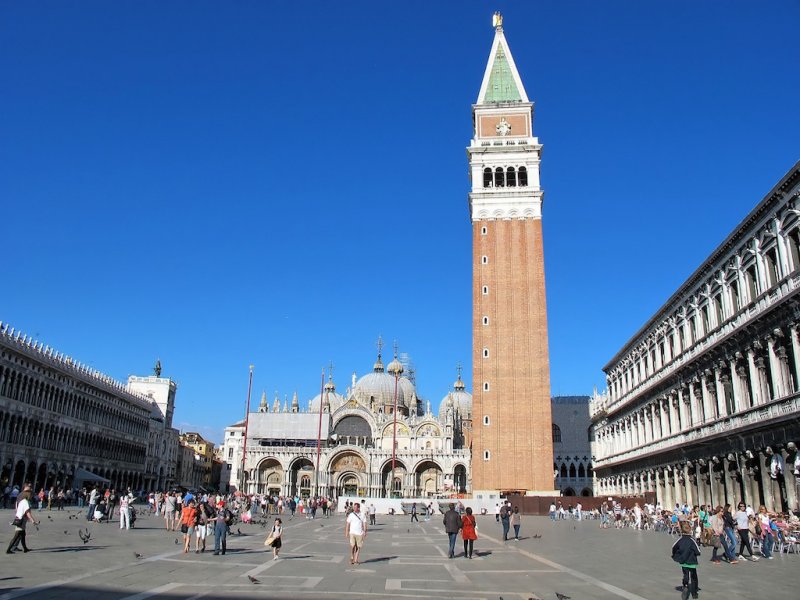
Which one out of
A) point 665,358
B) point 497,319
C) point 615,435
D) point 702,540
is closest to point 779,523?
point 702,540

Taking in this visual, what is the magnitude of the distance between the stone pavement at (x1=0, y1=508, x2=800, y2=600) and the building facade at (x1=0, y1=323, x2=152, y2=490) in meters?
26.2

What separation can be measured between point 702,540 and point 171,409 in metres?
71.0

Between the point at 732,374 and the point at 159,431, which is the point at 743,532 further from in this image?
the point at 159,431

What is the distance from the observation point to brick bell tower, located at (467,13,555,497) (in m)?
57.2

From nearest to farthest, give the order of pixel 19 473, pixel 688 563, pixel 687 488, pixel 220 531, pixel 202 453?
pixel 688 563, pixel 220 531, pixel 687 488, pixel 19 473, pixel 202 453

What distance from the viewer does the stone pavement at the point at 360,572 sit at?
38.2 feet

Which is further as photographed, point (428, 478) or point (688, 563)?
point (428, 478)

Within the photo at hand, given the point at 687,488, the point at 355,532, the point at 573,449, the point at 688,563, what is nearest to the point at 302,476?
the point at 573,449

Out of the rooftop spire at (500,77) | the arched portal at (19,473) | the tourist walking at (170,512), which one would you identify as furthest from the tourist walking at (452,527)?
the rooftop spire at (500,77)

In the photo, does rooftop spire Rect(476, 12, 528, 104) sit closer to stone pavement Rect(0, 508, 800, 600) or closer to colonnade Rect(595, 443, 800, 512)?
colonnade Rect(595, 443, 800, 512)

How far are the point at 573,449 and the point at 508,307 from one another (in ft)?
106

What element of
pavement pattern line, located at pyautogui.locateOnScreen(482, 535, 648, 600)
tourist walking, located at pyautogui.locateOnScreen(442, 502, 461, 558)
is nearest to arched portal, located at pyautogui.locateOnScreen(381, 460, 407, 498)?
pavement pattern line, located at pyautogui.locateOnScreen(482, 535, 648, 600)

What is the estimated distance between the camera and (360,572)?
14648mm

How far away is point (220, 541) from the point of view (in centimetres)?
1816
